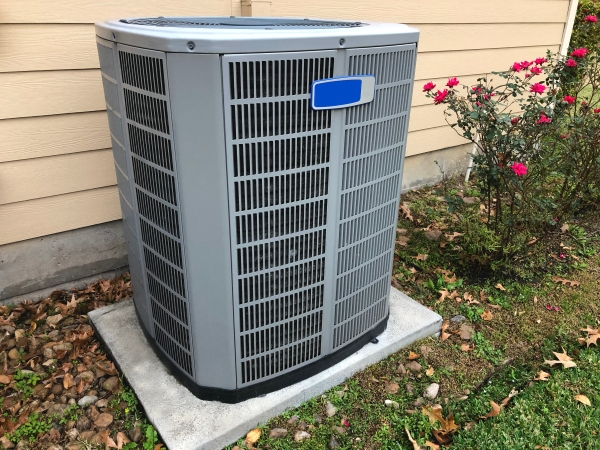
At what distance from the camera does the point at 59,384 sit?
2359 millimetres

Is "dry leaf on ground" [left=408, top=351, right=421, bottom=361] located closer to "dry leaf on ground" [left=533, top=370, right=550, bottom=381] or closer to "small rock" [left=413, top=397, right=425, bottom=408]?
"small rock" [left=413, top=397, right=425, bottom=408]

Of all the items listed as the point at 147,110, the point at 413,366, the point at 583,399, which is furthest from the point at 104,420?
the point at 583,399

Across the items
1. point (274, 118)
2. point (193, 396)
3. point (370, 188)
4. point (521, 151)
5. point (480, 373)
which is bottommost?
point (480, 373)

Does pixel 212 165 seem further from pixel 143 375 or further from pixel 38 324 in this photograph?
pixel 38 324

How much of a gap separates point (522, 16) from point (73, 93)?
169 inches

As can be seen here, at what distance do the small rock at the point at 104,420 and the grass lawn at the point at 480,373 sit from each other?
1.98 feet

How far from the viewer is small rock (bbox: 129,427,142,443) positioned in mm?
2066

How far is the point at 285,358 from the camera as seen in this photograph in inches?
85.5

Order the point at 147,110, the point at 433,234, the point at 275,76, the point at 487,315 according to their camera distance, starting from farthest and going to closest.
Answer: the point at 433,234, the point at 487,315, the point at 147,110, the point at 275,76

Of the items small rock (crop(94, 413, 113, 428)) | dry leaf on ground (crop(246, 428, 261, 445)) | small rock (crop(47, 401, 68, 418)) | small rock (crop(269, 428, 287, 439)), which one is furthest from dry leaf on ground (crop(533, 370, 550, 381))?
small rock (crop(47, 401, 68, 418))

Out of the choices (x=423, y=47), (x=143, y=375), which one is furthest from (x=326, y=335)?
(x=423, y=47)

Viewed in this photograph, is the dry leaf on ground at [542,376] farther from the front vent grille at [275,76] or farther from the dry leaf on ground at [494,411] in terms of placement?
the front vent grille at [275,76]

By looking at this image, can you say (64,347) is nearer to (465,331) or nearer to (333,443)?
(333,443)

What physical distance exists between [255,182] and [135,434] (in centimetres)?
123
